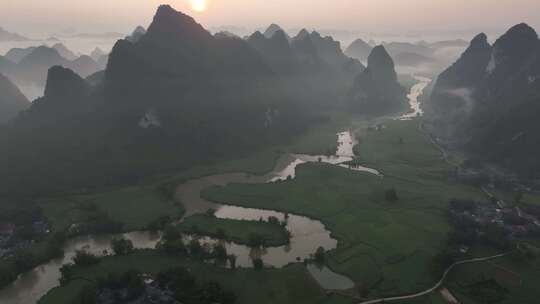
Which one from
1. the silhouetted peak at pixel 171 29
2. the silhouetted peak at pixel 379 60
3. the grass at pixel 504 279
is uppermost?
the silhouetted peak at pixel 171 29

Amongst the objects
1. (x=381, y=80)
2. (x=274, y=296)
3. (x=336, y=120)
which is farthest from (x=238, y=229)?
(x=381, y=80)

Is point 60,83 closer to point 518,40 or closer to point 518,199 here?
point 518,199

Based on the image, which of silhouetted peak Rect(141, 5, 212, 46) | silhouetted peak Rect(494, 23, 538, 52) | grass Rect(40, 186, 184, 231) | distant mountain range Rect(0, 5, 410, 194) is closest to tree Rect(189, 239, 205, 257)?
grass Rect(40, 186, 184, 231)

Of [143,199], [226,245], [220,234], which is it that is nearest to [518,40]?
[220,234]

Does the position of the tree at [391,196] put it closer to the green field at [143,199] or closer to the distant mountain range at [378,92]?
the green field at [143,199]

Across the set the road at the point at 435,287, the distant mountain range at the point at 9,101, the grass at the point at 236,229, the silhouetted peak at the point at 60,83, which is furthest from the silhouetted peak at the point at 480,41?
the distant mountain range at the point at 9,101

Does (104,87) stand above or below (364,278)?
above

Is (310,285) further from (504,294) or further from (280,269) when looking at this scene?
(504,294)
